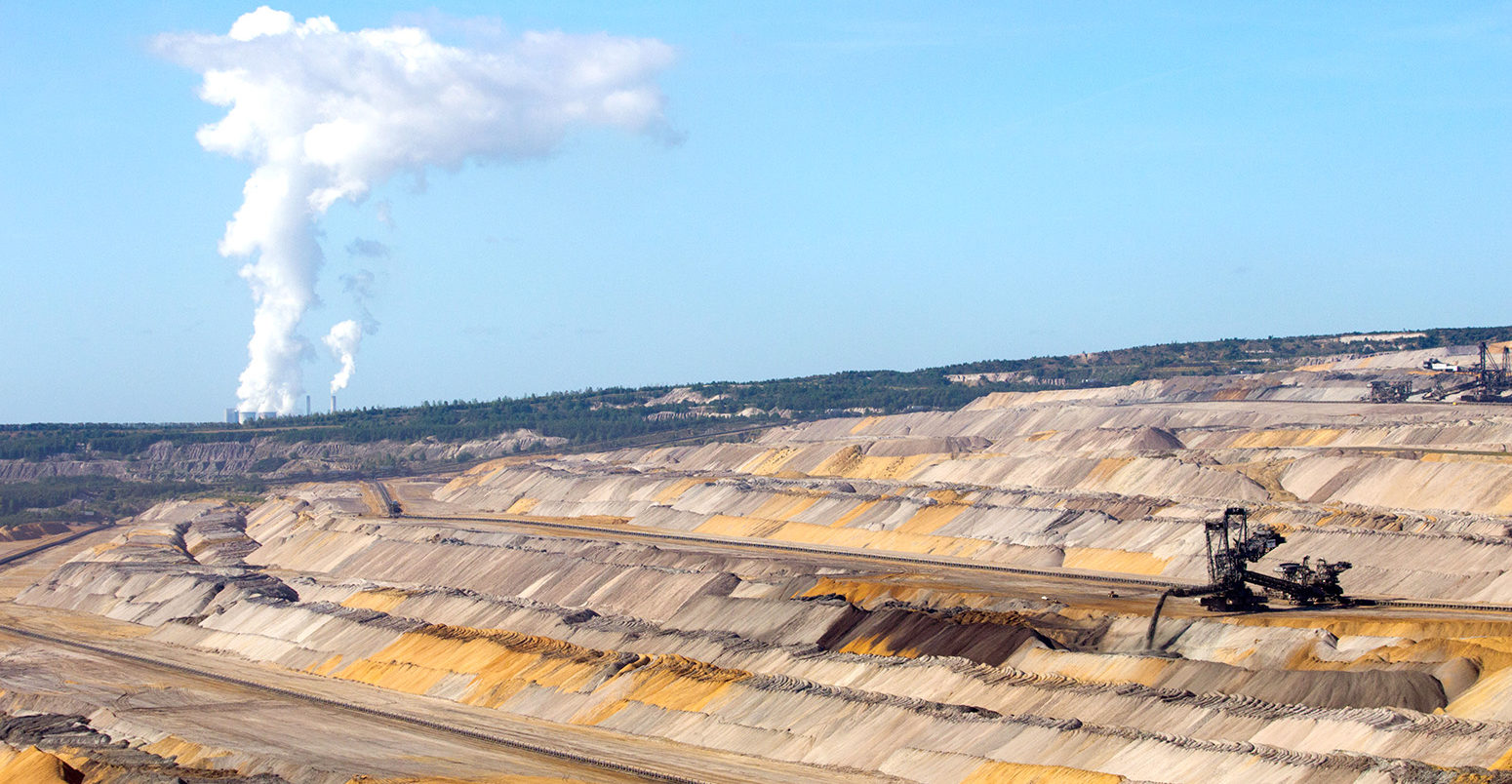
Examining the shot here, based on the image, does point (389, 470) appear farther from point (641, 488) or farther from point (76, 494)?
point (641, 488)

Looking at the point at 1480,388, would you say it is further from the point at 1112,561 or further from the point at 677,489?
the point at 1112,561

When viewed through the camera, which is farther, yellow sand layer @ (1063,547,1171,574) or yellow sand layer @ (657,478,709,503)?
yellow sand layer @ (657,478,709,503)

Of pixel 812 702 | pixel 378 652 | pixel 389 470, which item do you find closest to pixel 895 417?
pixel 389 470

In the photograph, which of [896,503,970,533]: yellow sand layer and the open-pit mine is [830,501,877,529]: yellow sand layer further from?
[896,503,970,533]: yellow sand layer

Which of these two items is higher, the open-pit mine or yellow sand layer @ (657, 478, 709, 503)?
yellow sand layer @ (657, 478, 709, 503)

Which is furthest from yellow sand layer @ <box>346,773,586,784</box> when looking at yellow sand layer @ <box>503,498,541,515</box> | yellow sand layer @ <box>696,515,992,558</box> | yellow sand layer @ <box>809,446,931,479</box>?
yellow sand layer @ <box>809,446,931,479</box>

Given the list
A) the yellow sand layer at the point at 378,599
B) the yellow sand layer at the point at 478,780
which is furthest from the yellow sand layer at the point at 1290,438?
the yellow sand layer at the point at 478,780
